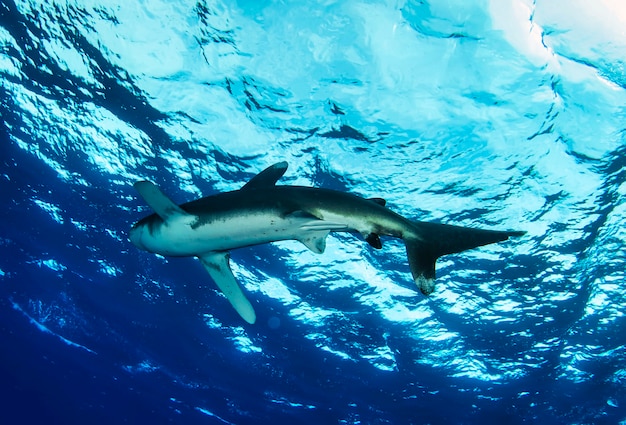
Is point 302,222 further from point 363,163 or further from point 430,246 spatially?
point 363,163

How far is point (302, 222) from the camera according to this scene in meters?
3.92

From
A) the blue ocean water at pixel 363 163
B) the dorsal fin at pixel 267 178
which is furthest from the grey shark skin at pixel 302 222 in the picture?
the blue ocean water at pixel 363 163

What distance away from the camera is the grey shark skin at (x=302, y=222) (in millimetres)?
3908

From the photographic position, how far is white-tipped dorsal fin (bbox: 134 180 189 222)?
3.86 meters

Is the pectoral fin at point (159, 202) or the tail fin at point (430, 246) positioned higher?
the tail fin at point (430, 246)

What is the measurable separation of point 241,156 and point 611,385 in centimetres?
2083

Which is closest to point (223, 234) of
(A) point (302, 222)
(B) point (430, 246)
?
(A) point (302, 222)

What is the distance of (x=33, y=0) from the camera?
8.53m

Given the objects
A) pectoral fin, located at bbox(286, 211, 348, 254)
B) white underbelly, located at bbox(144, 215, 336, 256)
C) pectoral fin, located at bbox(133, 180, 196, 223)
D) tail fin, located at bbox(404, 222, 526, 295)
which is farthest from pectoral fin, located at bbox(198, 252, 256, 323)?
tail fin, located at bbox(404, 222, 526, 295)

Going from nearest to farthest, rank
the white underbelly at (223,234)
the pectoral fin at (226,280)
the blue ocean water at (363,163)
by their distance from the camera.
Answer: the white underbelly at (223,234), the pectoral fin at (226,280), the blue ocean water at (363,163)

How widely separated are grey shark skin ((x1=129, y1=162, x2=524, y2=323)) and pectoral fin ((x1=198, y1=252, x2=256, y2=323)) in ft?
1.89

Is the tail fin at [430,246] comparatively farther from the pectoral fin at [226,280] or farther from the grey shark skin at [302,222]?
the pectoral fin at [226,280]

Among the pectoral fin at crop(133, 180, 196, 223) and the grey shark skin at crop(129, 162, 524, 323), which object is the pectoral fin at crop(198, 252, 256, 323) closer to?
the grey shark skin at crop(129, 162, 524, 323)

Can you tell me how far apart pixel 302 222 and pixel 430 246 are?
1294 mm
